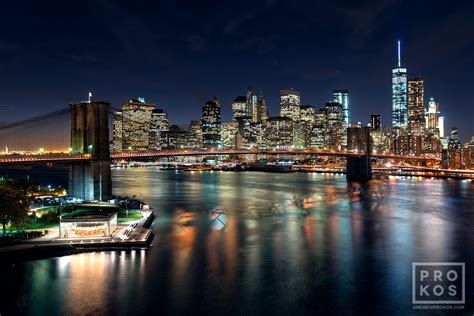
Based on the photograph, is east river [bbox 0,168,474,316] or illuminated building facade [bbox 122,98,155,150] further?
illuminated building facade [bbox 122,98,155,150]

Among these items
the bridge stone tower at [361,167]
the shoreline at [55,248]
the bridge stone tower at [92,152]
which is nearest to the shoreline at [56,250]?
the shoreline at [55,248]

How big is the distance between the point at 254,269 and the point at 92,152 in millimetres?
18262

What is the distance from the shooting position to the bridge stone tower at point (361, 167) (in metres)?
62.7

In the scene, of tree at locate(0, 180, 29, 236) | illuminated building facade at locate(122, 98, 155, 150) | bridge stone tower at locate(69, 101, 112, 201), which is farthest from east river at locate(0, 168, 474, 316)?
illuminated building facade at locate(122, 98, 155, 150)

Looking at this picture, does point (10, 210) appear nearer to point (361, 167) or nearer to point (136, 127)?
point (361, 167)

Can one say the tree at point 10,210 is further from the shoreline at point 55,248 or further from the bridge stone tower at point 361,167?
the bridge stone tower at point 361,167

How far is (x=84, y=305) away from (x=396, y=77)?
678 ft

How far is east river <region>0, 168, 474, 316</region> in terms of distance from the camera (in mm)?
12914

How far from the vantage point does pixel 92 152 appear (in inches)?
1193

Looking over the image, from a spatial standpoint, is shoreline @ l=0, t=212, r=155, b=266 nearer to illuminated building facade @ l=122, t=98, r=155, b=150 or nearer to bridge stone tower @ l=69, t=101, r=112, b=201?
bridge stone tower @ l=69, t=101, r=112, b=201

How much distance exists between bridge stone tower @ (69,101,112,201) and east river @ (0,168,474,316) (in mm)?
5803

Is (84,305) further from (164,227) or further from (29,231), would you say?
(164,227)

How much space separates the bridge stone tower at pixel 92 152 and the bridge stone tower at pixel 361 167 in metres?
40.5

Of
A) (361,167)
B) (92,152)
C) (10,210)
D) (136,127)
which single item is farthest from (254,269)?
(136,127)
